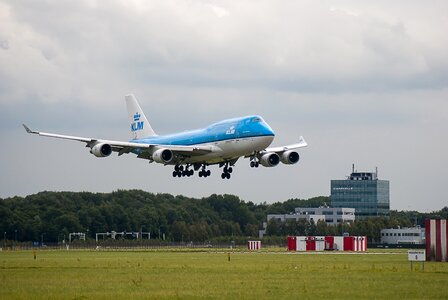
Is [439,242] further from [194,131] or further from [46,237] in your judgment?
[46,237]

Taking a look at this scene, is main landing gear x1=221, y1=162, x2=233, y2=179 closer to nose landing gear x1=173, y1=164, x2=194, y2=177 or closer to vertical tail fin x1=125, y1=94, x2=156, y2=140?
nose landing gear x1=173, y1=164, x2=194, y2=177

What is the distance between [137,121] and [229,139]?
29.7 m

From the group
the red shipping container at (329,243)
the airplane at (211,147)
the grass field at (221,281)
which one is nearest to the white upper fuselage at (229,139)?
the airplane at (211,147)

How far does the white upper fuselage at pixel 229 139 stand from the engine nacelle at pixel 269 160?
279 cm

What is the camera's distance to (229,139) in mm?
104375

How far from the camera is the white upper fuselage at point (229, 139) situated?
4013 inches

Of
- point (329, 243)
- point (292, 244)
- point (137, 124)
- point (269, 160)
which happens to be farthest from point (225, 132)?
point (329, 243)

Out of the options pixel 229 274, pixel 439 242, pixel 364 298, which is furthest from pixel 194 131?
pixel 364 298

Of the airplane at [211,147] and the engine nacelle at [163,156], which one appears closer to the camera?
the airplane at [211,147]

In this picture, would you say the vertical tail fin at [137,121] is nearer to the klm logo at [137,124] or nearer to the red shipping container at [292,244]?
the klm logo at [137,124]

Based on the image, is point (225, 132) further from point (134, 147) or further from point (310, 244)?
point (310, 244)

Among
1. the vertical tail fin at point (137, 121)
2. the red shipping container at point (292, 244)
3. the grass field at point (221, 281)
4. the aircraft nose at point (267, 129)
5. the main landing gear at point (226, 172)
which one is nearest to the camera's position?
the grass field at point (221, 281)

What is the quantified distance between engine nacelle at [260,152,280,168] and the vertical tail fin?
22852 millimetres

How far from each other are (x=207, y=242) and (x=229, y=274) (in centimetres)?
12372
